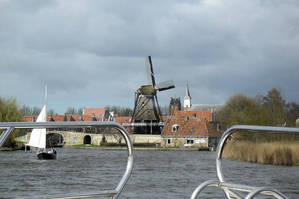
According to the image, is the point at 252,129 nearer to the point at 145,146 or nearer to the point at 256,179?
the point at 256,179

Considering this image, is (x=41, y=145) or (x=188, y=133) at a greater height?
(x=188, y=133)

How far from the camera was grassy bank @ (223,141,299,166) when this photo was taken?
18709 mm

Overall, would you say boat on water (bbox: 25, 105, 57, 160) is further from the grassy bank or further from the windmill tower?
the windmill tower

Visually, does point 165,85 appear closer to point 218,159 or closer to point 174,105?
point 174,105

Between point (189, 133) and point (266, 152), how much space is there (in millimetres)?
40190

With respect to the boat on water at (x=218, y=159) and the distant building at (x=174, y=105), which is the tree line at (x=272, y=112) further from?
the distant building at (x=174, y=105)

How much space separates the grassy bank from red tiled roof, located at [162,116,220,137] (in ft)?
113

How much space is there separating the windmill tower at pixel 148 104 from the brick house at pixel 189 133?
3.80m

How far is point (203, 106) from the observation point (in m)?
102

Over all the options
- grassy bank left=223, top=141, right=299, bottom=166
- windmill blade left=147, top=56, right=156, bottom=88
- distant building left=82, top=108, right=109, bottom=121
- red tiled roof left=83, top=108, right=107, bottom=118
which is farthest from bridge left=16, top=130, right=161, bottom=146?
grassy bank left=223, top=141, right=299, bottom=166

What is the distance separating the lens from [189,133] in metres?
61.3

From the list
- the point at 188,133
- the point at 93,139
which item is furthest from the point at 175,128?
the point at 93,139

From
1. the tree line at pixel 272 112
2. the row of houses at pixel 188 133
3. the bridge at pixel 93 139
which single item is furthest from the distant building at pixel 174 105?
the tree line at pixel 272 112

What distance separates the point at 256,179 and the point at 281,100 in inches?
750
